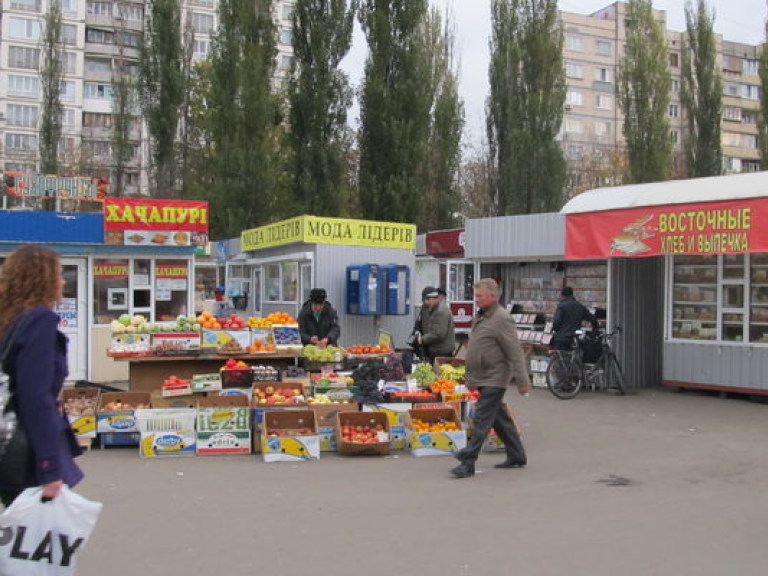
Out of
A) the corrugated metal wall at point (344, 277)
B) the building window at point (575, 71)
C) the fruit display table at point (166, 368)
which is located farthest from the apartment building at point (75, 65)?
the fruit display table at point (166, 368)

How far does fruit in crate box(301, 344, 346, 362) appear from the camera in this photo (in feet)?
37.6

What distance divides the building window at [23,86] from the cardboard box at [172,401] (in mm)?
61686

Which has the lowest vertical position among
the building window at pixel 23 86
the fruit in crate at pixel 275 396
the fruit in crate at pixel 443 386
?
the fruit in crate at pixel 275 396

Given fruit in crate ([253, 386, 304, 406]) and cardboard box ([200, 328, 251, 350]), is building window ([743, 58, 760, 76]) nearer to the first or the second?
cardboard box ([200, 328, 251, 350])

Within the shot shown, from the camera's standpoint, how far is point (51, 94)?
153ft

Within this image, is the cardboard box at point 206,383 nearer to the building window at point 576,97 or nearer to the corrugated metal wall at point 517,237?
the corrugated metal wall at point 517,237

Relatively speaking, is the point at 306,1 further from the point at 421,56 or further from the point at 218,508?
the point at 218,508

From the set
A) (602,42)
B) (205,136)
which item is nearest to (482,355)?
(205,136)

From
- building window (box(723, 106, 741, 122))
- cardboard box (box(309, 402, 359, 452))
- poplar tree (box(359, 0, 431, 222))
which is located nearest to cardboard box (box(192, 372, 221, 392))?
cardboard box (box(309, 402, 359, 452))

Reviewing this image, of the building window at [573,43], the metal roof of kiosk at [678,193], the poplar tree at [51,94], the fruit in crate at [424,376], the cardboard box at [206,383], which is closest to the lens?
the cardboard box at [206,383]

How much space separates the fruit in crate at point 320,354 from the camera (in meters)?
11.5

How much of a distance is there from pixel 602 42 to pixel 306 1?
5065 cm

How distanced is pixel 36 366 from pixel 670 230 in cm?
1131

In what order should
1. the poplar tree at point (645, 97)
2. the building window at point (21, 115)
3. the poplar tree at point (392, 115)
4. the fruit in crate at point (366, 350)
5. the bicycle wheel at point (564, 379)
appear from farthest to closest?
the building window at point (21, 115), the poplar tree at point (645, 97), the poplar tree at point (392, 115), the bicycle wheel at point (564, 379), the fruit in crate at point (366, 350)
